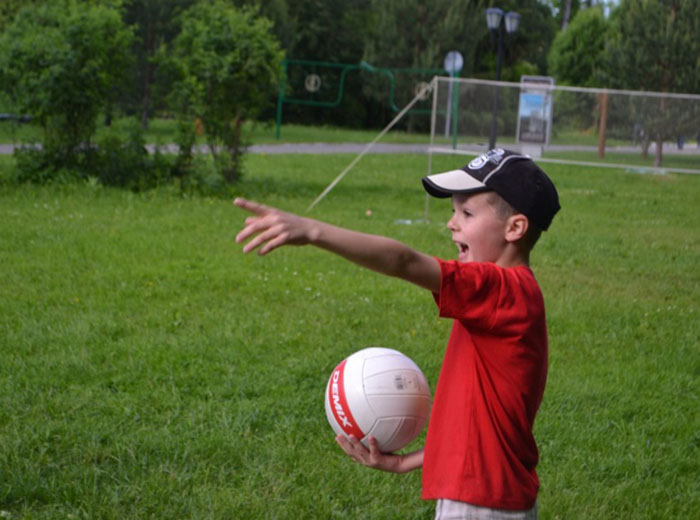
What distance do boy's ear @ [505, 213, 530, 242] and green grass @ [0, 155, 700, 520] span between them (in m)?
2.01

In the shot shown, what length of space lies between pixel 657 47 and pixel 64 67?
621 inches

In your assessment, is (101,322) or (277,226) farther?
(101,322)

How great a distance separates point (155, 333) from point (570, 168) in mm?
17159

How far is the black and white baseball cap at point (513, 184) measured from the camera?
2410 millimetres

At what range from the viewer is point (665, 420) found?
205 inches

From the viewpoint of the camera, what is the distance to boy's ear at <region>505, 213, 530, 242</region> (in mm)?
2425

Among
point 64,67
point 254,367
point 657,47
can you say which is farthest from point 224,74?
point 657,47

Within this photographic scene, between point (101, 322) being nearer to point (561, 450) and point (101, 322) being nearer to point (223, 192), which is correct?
point (561, 450)

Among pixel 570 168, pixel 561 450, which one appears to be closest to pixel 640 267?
pixel 561 450

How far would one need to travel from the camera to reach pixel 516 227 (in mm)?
2438

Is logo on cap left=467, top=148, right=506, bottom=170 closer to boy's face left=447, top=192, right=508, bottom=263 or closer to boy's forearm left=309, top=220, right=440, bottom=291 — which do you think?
boy's face left=447, top=192, right=508, bottom=263

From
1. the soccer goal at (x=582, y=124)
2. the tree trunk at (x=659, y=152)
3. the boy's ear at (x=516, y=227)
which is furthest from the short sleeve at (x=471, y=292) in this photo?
the tree trunk at (x=659, y=152)

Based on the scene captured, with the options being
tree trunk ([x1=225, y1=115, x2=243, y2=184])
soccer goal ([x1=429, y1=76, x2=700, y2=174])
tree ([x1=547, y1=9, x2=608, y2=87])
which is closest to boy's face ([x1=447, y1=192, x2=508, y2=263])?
tree trunk ([x1=225, y1=115, x2=243, y2=184])

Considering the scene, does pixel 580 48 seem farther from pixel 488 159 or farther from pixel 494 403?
pixel 494 403
